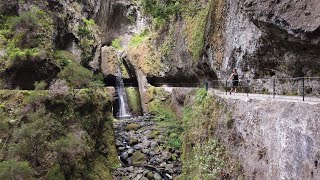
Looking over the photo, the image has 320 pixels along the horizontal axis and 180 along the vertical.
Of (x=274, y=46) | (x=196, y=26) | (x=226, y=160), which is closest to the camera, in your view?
(x=226, y=160)

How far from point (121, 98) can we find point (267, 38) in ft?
73.6

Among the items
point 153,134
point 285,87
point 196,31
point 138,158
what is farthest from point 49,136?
point 196,31

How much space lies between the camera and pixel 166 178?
A: 16984mm

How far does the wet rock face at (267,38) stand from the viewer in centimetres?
1182

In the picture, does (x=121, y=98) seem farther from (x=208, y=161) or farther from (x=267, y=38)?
(x=208, y=161)

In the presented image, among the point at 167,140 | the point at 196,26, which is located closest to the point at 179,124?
the point at 167,140

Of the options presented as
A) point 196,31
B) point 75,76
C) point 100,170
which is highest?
point 196,31

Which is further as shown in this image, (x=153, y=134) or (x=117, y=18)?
(x=117, y=18)

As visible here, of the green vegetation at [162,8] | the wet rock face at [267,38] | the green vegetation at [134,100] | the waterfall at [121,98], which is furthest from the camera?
the green vegetation at [134,100]

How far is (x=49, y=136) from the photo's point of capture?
12.6 m

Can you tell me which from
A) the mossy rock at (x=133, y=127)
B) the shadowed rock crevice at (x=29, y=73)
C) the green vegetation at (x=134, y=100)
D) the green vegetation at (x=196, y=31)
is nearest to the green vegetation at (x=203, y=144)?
the mossy rock at (x=133, y=127)

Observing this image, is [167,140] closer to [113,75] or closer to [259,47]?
[259,47]

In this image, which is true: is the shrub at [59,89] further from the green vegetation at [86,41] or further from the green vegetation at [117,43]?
the green vegetation at [117,43]

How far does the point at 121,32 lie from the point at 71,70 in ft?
101
